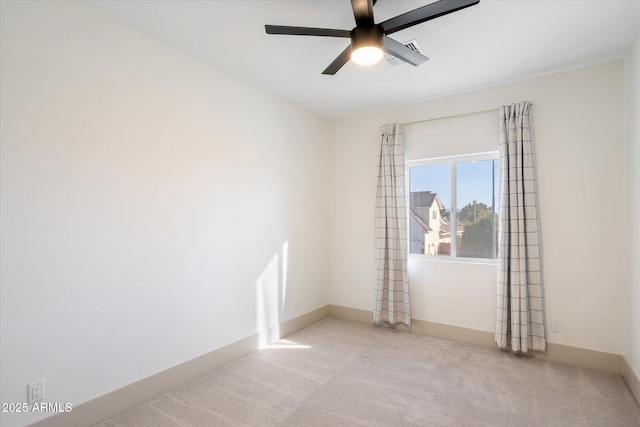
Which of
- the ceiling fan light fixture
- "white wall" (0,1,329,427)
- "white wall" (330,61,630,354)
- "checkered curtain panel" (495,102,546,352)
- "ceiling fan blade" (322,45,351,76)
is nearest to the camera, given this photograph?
"white wall" (0,1,329,427)

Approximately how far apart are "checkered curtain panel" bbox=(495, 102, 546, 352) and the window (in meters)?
0.26

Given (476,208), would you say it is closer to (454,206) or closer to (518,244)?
(454,206)

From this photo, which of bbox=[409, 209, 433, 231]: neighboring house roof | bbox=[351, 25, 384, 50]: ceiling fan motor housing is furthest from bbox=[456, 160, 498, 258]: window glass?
bbox=[351, 25, 384, 50]: ceiling fan motor housing

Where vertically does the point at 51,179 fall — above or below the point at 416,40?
below

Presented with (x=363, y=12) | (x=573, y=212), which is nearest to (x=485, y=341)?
(x=573, y=212)

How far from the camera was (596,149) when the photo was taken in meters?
2.86

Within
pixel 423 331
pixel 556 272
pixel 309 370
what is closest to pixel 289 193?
pixel 309 370

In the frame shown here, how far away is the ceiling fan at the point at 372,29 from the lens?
172 cm

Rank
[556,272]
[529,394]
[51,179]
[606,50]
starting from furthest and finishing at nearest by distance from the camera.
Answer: [556,272] < [606,50] < [529,394] < [51,179]

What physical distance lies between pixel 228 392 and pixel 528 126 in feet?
11.6

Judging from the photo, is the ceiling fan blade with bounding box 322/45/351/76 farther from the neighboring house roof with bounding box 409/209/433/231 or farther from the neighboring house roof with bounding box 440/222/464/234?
the neighboring house roof with bounding box 440/222/464/234

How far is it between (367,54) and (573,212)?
8.00 feet

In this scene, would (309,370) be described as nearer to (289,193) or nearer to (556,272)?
(289,193)

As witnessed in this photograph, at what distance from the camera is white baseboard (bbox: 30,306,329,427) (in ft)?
6.48
